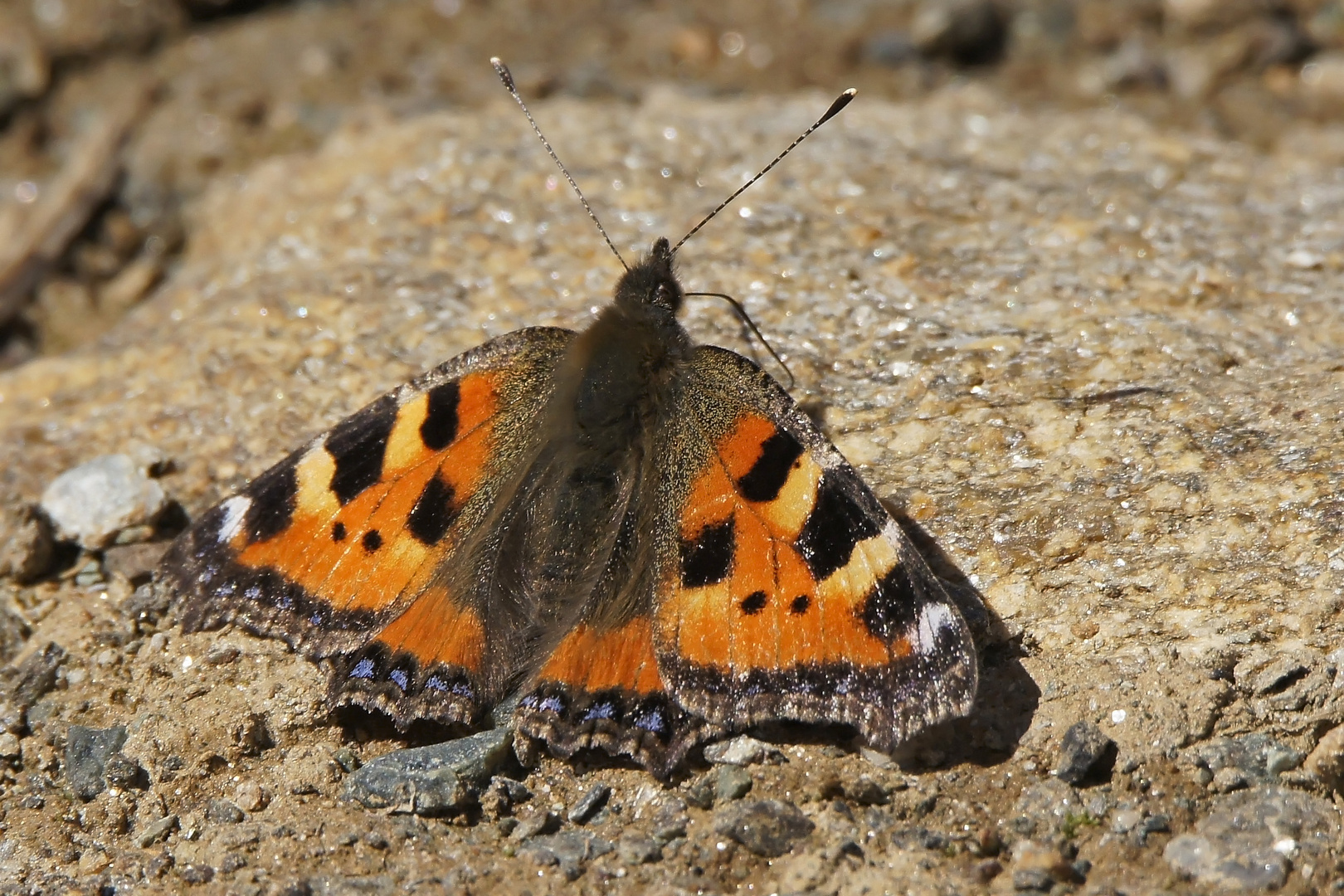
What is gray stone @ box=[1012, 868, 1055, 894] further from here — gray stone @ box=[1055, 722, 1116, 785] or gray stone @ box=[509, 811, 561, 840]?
gray stone @ box=[509, 811, 561, 840]

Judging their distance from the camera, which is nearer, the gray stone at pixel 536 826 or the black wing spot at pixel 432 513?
the gray stone at pixel 536 826

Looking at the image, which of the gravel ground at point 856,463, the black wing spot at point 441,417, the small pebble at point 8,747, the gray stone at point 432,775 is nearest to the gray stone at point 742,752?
the gravel ground at point 856,463

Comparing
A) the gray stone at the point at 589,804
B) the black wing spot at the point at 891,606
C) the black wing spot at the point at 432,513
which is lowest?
the gray stone at the point at 589,804

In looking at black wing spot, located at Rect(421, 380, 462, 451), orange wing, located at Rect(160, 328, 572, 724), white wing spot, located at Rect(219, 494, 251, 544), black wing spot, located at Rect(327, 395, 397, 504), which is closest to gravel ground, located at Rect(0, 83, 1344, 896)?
orange wing, located at Rect(160, 328, 572, 724)

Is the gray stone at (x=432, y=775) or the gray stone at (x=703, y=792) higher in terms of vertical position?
the gray stone at (x=432, y=775)

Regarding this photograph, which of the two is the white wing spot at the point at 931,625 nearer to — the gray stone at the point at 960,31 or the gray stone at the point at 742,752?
the gray stone at the point at 742,752

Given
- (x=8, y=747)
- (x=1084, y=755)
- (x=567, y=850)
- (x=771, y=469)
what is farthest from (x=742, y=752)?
(x=8, y=747)
